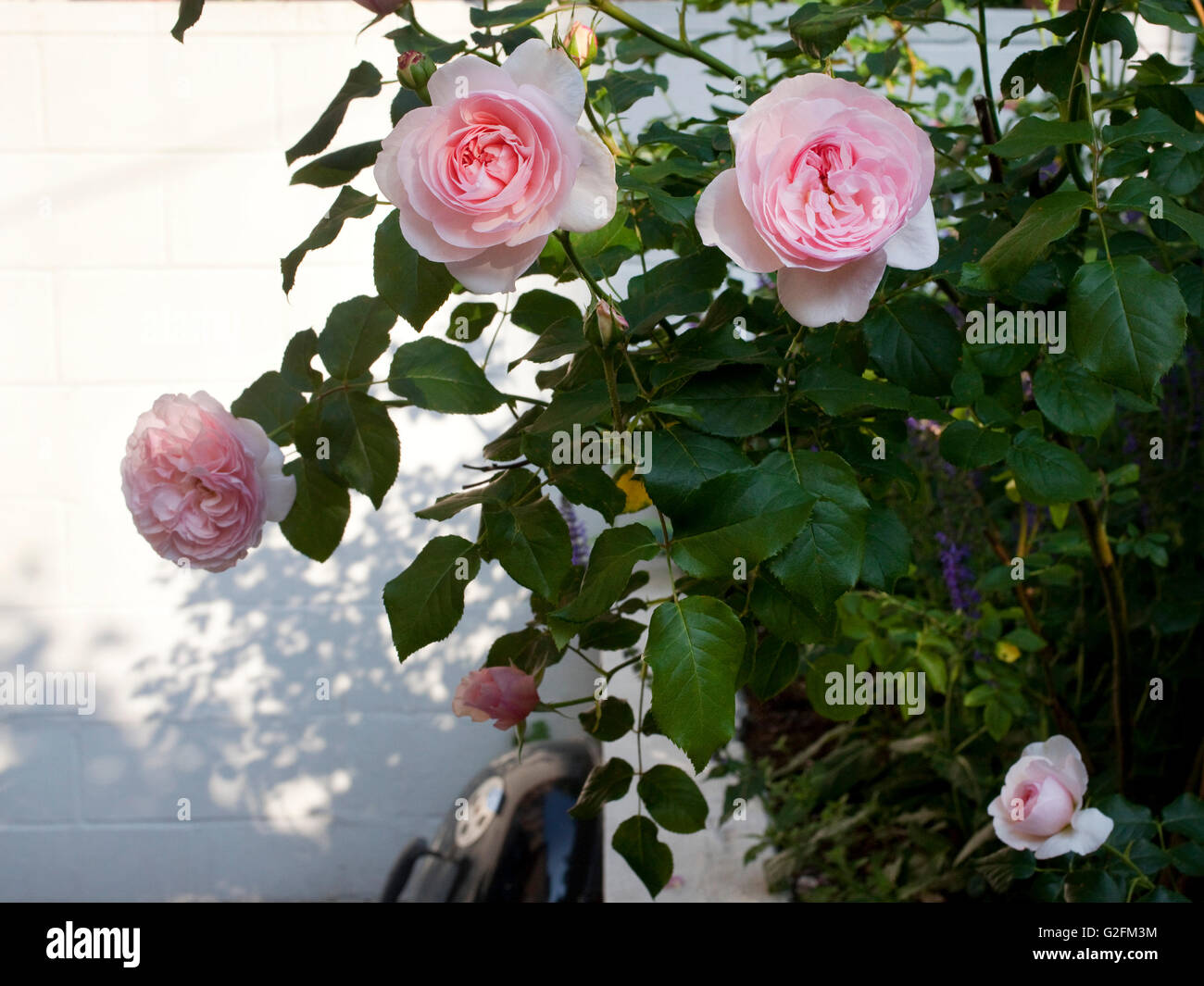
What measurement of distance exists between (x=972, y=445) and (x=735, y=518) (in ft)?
0.93

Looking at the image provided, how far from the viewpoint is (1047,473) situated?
70cm

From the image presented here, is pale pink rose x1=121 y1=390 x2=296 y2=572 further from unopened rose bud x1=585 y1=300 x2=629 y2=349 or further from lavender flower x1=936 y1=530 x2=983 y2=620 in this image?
lavender flower x1=936 y1=530 x2=983 y2=620

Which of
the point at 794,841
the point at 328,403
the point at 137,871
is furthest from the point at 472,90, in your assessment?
the point at 137,871

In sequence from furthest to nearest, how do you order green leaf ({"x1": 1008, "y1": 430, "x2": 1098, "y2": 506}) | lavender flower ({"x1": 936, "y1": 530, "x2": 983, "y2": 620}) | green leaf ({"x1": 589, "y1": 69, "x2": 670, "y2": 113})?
lavender flower ({"x1": 936, "y1": 530, "x2": 983, "y2": 620}), green leaf ({"x1": 589, "y1": 69, "x2": 670, "y2": 113}), green leaf ({"x1": 1008, "y1": 430, "x2": 1098, "y2": 506})

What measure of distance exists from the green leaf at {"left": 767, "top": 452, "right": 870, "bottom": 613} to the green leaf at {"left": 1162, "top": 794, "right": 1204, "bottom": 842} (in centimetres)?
58

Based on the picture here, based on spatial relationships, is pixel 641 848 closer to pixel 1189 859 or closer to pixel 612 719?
pixel 612 719

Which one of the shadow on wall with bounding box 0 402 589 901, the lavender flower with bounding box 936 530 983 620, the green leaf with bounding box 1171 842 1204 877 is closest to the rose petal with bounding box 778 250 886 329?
the green leaf with bounding box 1171 842 1204 877

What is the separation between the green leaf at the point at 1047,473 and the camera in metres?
0.69

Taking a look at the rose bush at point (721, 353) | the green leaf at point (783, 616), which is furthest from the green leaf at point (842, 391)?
the green leaf at point (783, 616)

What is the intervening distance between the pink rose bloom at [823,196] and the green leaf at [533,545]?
0.18 meters

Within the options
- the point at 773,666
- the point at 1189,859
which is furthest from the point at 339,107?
the point at 1189,859

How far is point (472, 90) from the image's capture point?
18.8 inches

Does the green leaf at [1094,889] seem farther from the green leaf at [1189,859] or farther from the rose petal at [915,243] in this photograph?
the rose petal at [915,243]

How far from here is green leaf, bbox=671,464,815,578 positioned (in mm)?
498
